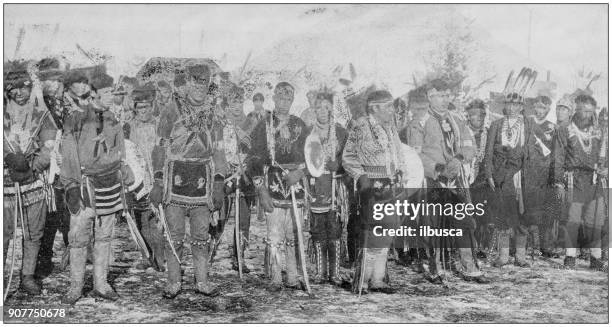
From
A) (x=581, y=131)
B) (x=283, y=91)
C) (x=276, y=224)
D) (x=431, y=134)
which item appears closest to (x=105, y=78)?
(x=283, y=91)

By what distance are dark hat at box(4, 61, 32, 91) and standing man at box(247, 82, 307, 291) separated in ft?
5.95

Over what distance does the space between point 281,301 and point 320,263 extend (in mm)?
426

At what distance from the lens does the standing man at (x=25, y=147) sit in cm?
586

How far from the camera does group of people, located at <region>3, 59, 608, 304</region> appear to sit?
586 centimetres

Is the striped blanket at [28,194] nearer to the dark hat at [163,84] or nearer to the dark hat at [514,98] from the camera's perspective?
the dark hat at [163,84]

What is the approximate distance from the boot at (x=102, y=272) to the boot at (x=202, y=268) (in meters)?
0.65

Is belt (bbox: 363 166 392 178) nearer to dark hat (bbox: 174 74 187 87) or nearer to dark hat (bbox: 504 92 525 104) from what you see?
dark hat (bbox: 504 92 525 104)

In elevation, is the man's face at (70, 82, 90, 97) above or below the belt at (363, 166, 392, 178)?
above

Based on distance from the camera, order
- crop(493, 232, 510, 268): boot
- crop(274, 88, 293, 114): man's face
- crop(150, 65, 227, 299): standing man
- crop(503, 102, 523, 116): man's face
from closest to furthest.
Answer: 1. crop(150, 65, 227, 299): standing man
2. crop(274, 88, 293, 114): man's face
3. crop(503, 102, 523, 116): man's face
4. crop(493, 232, 510, 268): boot

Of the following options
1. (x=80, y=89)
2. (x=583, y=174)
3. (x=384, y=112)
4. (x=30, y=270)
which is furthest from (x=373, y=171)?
(x=30, y=270)

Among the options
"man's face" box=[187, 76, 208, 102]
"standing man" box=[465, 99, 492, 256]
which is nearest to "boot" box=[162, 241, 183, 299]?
"man's face" box=[187, 76, 208, 102]

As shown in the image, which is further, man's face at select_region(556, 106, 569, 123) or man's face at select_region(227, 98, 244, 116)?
man's face at select_region(556, 106, 569, 123)

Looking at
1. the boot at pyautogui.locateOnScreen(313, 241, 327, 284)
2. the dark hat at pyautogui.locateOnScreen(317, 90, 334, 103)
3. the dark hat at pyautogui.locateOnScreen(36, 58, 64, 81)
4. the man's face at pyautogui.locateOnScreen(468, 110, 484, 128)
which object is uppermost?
the dark hat at pyautogui.locateOnScreen(36, 58, 64, 81)

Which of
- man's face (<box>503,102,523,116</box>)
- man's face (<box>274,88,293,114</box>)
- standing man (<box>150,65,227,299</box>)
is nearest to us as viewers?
Result: standing man (<box>150,65,227,299</box>)
